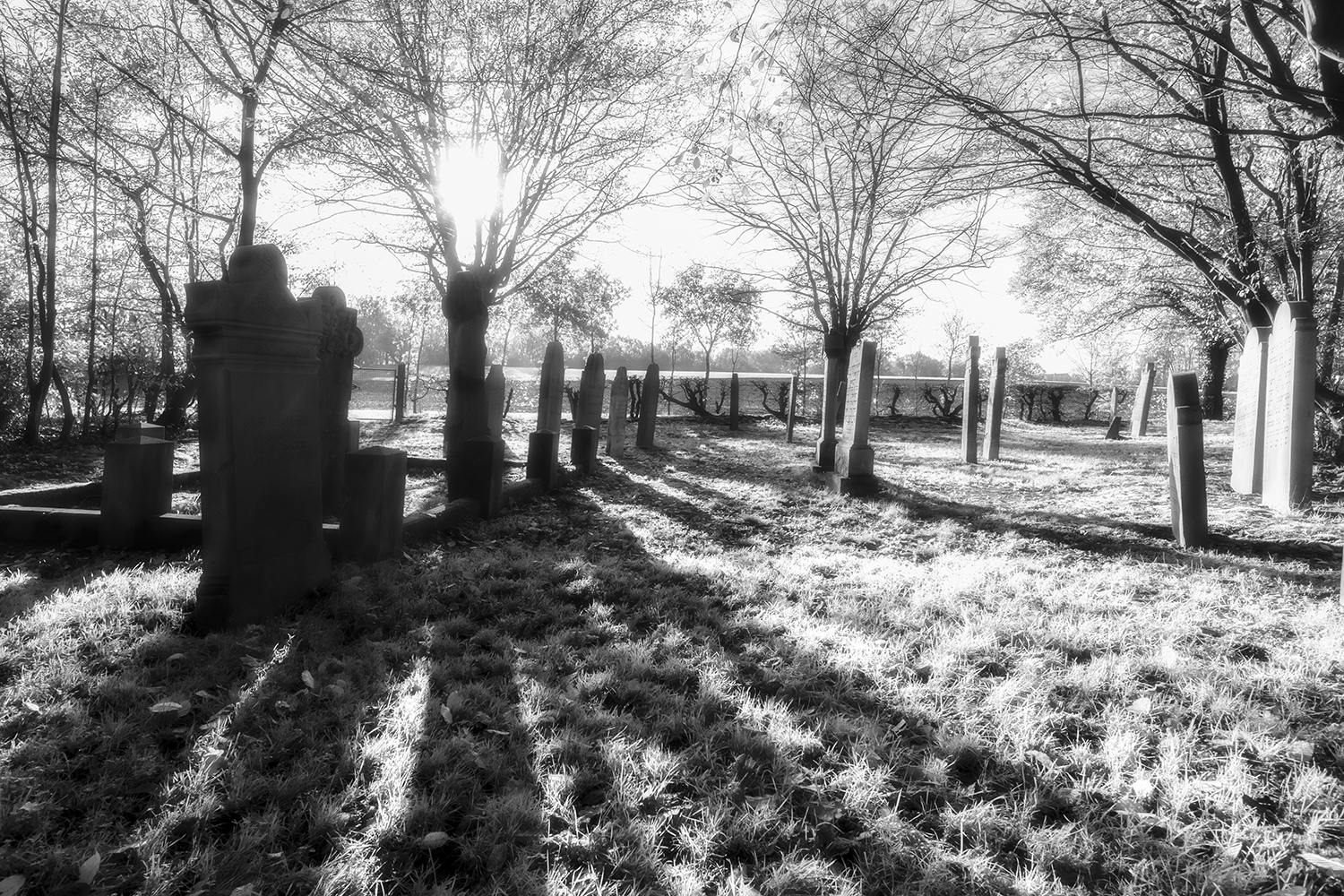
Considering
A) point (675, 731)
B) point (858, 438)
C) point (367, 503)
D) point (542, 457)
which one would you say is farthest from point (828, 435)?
point (675, 731)

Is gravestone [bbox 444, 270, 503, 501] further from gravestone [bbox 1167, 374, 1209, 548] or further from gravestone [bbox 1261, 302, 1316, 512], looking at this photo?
gravestone [bbox 1261, 302, 1316, 512]

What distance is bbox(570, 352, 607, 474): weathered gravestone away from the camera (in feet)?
32.3

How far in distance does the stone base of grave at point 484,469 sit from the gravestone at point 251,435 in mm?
2660

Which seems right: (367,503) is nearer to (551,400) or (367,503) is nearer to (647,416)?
(551,400)

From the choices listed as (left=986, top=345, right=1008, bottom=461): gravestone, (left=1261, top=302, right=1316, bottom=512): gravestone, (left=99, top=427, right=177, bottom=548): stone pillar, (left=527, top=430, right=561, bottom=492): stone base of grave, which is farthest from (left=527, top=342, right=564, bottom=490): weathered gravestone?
(left=986, top=345, right=1008, bottom=461): gravestone

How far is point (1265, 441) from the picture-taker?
7.69m

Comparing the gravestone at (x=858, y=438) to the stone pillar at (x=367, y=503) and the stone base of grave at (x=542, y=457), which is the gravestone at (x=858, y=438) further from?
the stone pillar at (x=367, y=503)

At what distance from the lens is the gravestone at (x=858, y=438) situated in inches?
332

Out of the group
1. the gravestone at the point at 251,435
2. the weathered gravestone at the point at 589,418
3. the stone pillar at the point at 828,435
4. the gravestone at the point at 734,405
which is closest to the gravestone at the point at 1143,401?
the gravestone at the point at 734,405

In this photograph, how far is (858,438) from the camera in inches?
335

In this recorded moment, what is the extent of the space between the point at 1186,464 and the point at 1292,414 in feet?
7.51

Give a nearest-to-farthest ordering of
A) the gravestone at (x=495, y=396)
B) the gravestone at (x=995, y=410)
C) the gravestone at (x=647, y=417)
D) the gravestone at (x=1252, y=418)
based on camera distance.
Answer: the gravestone at (x=1252, y=418), the gravestone at (x=495, y=396), the gravestone at (x=995, y=410), the gravestone at (x=647, y=417)

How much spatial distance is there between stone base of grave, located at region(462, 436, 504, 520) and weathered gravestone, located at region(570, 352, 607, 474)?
3.14 metres

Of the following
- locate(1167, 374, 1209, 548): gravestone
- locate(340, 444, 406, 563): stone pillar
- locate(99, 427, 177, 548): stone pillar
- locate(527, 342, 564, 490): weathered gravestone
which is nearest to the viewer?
locate(340, 444, 406, 563): stone pillar
